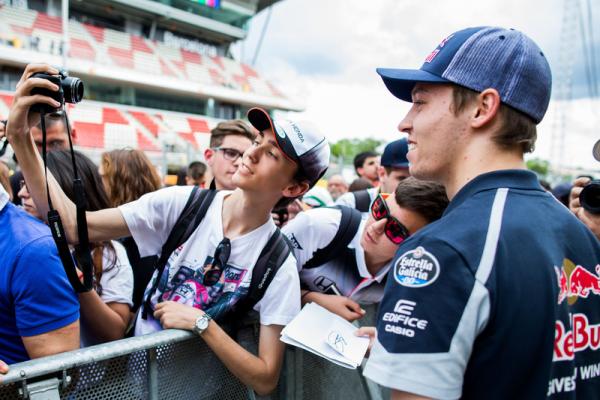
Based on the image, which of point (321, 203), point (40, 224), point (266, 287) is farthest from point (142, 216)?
point (321, 203)

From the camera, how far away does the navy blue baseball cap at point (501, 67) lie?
1.10 metres

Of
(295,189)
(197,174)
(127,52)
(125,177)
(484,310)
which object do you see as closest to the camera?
(484,310)

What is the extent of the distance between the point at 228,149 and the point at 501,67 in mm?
2671

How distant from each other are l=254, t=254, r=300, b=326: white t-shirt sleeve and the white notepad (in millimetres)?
49

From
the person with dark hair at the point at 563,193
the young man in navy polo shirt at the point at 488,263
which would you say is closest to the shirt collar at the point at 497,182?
the young man in navy polo shirt at the point at 488,263

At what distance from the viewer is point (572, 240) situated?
3.47ft

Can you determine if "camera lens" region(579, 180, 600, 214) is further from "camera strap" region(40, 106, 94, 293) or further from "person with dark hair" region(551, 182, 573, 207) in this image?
"person with dark hair" region(551, 182, 573, 207)

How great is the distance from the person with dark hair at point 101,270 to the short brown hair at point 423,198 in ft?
4.58

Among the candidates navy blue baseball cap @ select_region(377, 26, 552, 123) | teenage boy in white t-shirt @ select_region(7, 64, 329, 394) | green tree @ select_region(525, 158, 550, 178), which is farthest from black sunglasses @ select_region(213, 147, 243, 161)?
green tree @ select_region(525, 158, 550, 178)

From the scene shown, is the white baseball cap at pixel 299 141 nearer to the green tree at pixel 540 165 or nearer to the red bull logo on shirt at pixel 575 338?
the red bull logo on shirt at pixel 575 338

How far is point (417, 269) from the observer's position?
36.9 inches

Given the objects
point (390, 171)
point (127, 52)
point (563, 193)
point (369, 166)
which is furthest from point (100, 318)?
point (127, 52)

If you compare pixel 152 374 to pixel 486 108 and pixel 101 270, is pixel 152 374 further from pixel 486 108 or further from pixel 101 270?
pixel 486 108

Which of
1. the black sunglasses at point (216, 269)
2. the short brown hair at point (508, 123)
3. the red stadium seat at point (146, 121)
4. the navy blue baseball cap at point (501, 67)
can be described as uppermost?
the navy blue baseball cap at point (501, 67)
